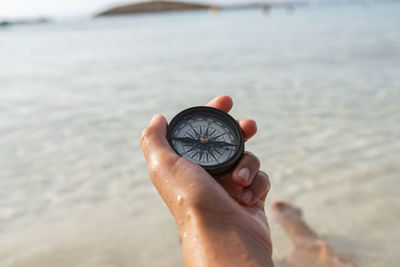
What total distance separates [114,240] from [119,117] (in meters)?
3.12

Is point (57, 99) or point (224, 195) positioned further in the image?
point (57, 99)

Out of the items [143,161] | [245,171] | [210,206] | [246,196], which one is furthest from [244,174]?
[143,161]

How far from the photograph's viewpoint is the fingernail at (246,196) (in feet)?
6.95

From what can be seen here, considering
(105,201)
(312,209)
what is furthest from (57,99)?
(312,209)

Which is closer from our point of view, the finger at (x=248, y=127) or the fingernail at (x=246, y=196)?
the fingernail at (x=246, y=196)

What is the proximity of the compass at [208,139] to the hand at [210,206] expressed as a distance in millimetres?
60

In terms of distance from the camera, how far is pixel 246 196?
2.12 meters

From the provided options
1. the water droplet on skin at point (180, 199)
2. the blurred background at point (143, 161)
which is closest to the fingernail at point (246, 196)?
the water droplet on skin at point (180, 199)

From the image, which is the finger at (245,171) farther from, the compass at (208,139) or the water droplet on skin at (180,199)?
the water droplet on skin at (180,199)

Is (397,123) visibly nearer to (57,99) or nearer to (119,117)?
(119,117)

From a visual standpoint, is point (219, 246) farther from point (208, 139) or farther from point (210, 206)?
point (208, 139)

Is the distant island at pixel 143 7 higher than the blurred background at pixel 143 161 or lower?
lower

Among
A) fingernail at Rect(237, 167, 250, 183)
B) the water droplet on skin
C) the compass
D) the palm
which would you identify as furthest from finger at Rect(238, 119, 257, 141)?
the water droplet on skin

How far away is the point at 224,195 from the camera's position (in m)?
1.92
